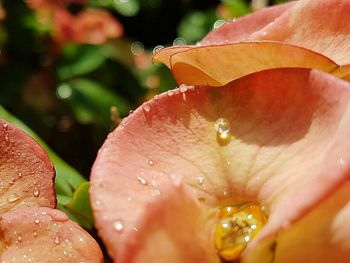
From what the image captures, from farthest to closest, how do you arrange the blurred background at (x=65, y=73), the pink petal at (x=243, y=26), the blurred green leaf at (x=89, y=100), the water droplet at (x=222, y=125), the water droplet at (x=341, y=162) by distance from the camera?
the blurred green leaf at (x=89, y=100) < the blurred background at (x=65, y=73) < the pink petal at (x=243, y=26) < the water droplet at (x=222, y=125) < the water droplet at (x=341, y=162)

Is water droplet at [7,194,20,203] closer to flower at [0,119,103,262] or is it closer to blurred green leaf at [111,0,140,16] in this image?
flower at [0,119,103,262]

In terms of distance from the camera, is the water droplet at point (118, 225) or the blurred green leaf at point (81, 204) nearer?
the water droplet at point (118, 225)

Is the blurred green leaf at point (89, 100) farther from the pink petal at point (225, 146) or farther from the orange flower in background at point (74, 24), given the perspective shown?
the pink petal at point (225, 146)

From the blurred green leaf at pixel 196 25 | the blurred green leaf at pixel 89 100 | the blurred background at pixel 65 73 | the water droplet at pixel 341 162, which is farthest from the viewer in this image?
the blurred green leaf at pixel 196 25

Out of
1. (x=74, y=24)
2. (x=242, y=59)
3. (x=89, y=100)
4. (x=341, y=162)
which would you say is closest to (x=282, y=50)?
(x=242, y=59)

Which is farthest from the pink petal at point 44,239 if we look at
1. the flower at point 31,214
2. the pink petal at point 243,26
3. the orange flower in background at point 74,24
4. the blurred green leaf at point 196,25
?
the blurred green leaf at point 196,25

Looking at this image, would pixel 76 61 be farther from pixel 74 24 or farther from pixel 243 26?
pixel 243 26

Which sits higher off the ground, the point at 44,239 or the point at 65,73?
the point at 44,239
